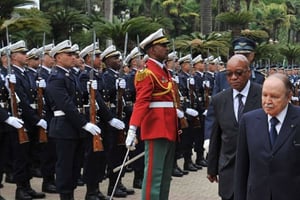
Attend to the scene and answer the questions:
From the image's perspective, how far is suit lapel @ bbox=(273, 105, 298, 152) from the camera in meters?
3.84

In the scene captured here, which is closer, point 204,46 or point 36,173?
point 36,173

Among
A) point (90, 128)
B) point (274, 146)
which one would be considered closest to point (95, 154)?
point (90, 128)

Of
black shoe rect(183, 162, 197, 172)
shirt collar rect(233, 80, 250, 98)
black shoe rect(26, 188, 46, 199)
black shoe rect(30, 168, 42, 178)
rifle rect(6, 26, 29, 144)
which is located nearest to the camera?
shirt collar rect(233, 80, 250, 98)

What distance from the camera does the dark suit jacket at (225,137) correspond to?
5027 millimetres

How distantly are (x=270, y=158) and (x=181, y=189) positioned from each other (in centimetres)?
531

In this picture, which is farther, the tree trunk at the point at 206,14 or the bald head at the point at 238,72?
the tree trunk at the point at 206,14

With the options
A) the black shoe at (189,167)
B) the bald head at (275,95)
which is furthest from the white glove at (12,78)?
the bald head at (275,95)

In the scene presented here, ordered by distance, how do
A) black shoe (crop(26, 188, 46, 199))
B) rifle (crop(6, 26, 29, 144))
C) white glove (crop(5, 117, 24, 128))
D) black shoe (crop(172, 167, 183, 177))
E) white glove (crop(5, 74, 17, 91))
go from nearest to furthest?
white glove (crop(5, 117, 24, 128)) < rifle (crop(6, 26, 29, 144)) < white glove (crop(5, 74, 17, 91)) < black shoe (crop(26, 188, 46, 199)) < black shoe (crop(172, 167, 183, 177))

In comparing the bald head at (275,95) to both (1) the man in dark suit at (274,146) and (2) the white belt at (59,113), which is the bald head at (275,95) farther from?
(2) the white belt at (59,113)

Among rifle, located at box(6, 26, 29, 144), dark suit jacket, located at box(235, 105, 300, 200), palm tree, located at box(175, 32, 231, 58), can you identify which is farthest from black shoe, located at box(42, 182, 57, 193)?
palm tree, located at box(175, 32, 231, 58)

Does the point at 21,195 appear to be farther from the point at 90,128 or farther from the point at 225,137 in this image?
the point at 225,137

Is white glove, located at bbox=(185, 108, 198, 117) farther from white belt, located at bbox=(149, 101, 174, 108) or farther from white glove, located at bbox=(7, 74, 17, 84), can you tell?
white belt, located at bbox=(149, 101, 174, 108)

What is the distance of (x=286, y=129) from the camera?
12.7 feet

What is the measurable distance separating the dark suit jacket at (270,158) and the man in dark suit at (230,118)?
0.95 m
